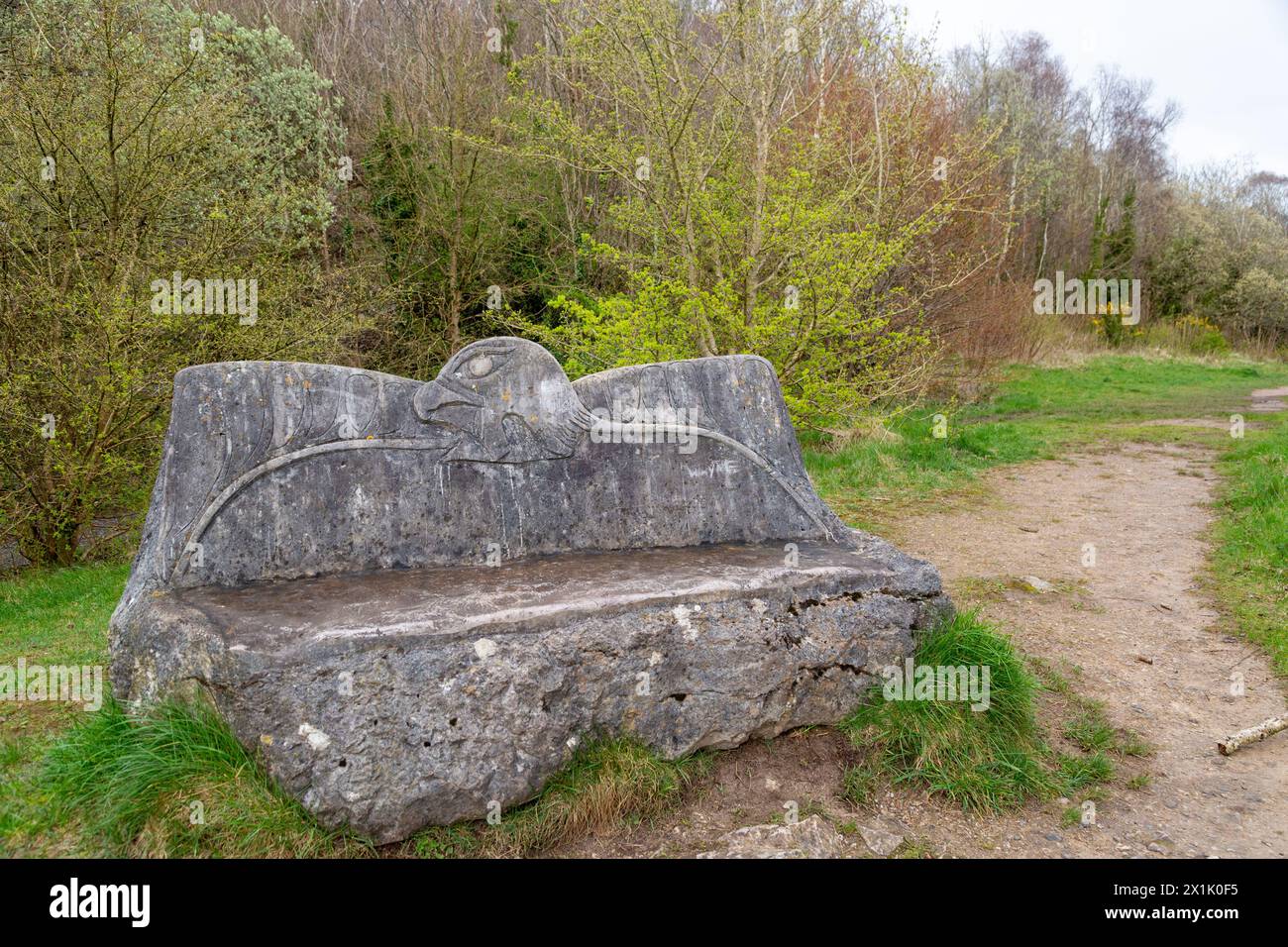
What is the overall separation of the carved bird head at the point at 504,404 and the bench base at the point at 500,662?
55 centimetres

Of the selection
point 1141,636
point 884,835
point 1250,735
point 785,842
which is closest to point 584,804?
point 785,842

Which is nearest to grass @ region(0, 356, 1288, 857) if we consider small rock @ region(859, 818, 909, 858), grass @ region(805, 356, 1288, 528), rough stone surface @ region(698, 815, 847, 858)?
small rock @ region(859, 818, 909, 858)

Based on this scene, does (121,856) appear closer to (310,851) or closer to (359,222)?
(310,851)

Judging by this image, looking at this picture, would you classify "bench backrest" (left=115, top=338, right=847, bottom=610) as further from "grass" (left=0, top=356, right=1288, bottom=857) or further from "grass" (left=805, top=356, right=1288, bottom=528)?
"grass" (left=805, top=356, right=1288, bottom=528)

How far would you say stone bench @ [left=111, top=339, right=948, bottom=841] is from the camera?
2963 millimetres

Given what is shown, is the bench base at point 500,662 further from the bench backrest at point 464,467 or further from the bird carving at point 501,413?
the bird carving at point 501,413

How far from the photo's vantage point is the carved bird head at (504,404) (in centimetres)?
391

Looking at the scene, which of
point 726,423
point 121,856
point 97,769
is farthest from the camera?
point 726,423

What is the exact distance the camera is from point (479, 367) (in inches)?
156

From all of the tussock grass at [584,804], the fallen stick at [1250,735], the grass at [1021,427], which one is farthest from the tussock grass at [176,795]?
the grass at [1021,427]

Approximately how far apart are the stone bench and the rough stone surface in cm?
45
